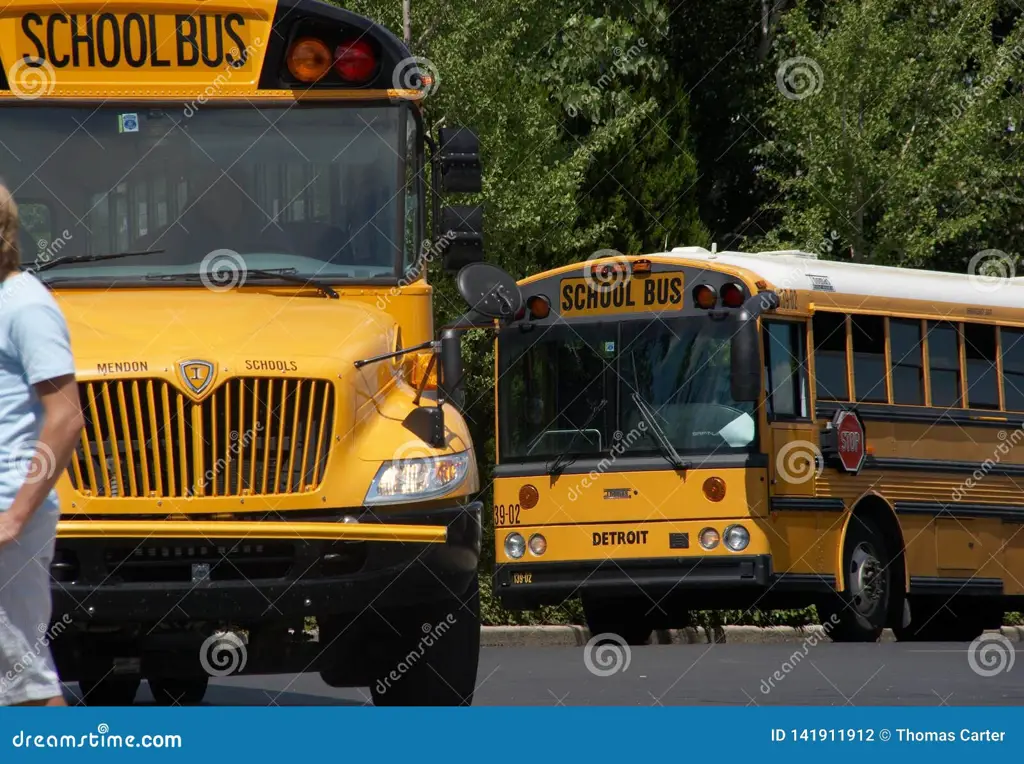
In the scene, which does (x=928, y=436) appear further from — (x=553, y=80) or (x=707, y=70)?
(x=707, y=70)

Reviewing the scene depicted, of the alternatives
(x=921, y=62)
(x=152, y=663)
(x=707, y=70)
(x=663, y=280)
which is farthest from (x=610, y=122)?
(x=152, y=663)

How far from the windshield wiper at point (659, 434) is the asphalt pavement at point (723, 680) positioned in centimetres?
144

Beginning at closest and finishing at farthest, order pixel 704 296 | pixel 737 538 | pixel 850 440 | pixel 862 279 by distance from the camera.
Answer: pixel 737 538 < pixel 704 296 < pixel 850 440 < pixel 862 279

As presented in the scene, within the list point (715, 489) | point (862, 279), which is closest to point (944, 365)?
point (862, 279)

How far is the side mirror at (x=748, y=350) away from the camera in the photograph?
15.8 m

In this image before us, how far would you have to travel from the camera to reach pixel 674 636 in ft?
61.1

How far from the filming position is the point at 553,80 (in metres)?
26.8

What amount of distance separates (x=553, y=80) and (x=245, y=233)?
17.6 meters

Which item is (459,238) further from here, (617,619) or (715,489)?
(617,619)

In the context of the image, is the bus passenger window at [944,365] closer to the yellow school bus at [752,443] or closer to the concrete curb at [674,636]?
the yellow school bus at [752,443]

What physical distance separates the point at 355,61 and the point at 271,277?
1.08 metres

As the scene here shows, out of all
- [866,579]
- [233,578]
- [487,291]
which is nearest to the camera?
[233,578]

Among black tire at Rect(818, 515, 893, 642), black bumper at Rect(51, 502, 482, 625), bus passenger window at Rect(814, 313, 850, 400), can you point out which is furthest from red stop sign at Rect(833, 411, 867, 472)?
black bumper at Rect(51, 502, 482, 625)

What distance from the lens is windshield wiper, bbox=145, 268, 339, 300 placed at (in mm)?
9320
